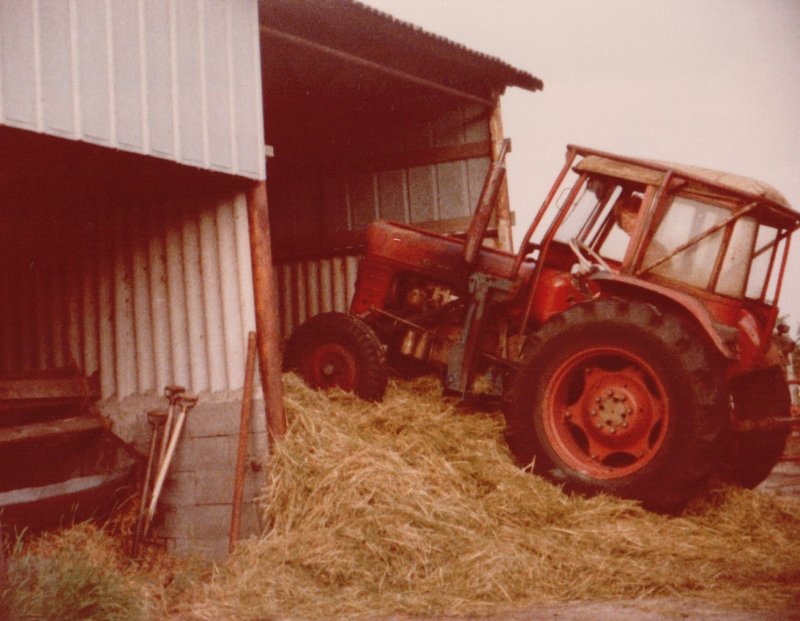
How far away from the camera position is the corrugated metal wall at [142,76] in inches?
184

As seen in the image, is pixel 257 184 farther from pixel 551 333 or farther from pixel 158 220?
pixel 551 333

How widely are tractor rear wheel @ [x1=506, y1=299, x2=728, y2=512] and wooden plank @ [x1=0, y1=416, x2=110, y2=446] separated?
3010 millimetres

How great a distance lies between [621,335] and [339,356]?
250 cm

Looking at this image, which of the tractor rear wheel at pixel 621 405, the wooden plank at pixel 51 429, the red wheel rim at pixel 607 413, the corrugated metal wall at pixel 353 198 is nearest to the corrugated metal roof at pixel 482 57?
the corrugated metal wall at pixel 353 198

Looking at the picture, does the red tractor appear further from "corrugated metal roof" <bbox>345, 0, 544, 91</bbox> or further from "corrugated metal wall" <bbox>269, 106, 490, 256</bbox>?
"corrugated metal wall" <bbox>269, 106, 490, 256</bbox>

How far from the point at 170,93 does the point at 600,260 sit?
327 cm

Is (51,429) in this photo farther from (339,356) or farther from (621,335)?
(621,335)

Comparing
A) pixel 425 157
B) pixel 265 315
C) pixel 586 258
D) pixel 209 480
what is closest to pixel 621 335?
pixel 586 258

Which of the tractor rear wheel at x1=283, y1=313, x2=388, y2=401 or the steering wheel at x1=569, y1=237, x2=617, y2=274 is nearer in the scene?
the steering wheel at x1=569, y1=237, x2=617, y2=274

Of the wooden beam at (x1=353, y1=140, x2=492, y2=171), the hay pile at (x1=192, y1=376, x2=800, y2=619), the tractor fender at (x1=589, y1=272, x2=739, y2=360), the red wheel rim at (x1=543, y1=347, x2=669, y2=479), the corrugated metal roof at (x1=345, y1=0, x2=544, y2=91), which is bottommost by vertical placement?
the hay pile at (x1=192, y1=376, x2=800, y2=619)

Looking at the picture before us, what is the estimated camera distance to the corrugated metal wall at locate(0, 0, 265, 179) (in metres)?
4.67

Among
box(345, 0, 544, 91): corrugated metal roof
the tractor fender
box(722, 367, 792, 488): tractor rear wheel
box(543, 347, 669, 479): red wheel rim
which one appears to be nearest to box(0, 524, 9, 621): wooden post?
box(543, 347, 669, 479): red wheel rim

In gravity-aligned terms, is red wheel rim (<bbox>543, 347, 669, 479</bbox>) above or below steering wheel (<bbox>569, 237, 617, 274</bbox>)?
below

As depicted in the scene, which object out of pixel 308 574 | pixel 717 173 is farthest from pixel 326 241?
pixel 308 574
